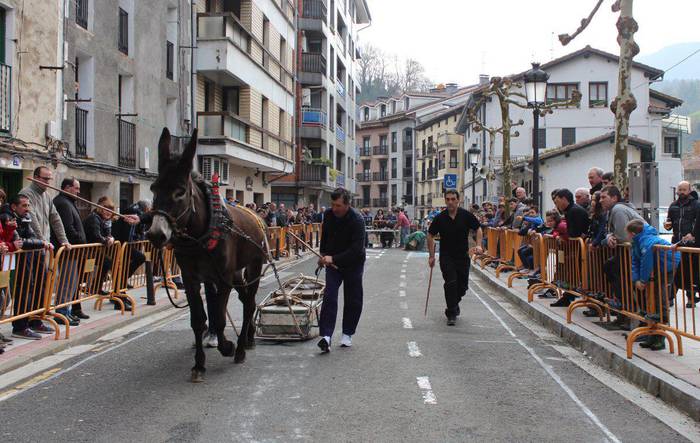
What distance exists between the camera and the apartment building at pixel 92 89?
47.2ft

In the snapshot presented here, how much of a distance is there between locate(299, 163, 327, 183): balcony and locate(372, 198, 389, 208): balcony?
51750mm

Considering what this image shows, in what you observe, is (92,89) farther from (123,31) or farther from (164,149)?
(164,149)

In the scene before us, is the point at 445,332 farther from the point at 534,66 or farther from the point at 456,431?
the point at 534,66

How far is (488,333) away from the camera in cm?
1017

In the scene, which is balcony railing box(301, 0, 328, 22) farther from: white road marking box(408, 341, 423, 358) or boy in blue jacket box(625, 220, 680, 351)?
boy in blue jacket box(625, 220, 680, 351)

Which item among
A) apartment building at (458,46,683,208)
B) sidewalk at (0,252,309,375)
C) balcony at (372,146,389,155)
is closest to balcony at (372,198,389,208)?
balcony at (372,146,389,155)

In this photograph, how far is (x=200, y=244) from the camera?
7129mm

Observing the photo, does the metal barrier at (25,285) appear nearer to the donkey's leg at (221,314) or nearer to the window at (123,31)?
the donkey's leg at (221,314)

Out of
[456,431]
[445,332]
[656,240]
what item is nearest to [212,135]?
[445,332]

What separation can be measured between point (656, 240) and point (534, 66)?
39.8 feet

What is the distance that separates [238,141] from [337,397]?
20878mm

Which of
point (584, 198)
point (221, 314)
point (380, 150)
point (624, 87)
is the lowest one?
point (221, 314)

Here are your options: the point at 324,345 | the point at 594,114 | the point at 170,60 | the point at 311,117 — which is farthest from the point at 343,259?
the point at 594,114

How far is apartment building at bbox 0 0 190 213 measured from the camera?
47.2ft
